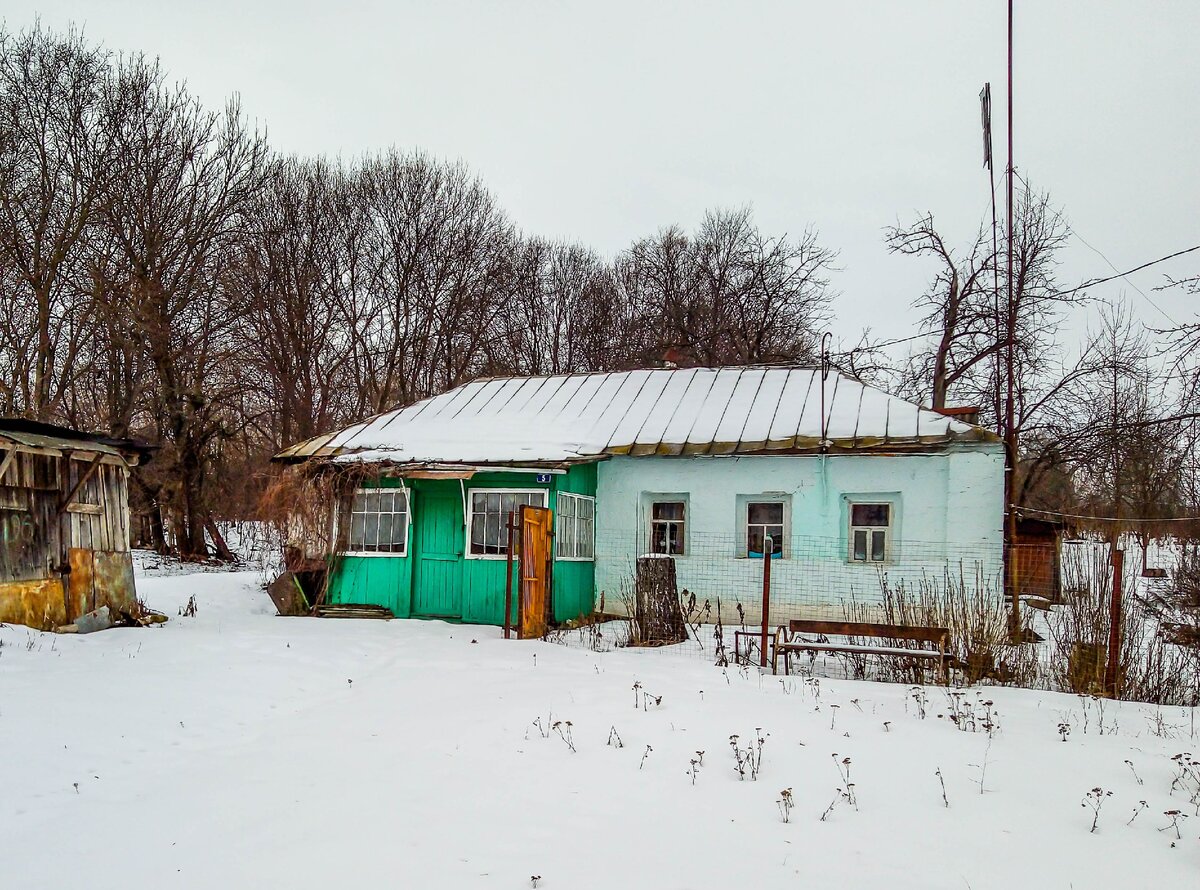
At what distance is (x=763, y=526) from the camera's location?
14430 millimetres

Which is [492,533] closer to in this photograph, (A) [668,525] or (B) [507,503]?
(B) [507,503]

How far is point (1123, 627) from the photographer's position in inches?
343

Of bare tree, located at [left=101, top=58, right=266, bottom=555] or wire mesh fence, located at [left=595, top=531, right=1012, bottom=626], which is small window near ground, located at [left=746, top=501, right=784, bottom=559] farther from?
bare tree, located at [left=101, top=58, right=266, bottom=555]

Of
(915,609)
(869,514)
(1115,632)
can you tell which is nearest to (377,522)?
(869,514)

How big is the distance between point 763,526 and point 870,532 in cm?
171

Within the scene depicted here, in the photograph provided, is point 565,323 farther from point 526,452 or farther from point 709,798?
point 709,798

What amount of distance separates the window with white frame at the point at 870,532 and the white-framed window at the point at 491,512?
505 cm

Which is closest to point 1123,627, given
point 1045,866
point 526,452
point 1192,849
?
point 1192,849

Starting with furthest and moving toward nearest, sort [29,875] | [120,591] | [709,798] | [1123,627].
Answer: [120,591], [1123,627], [709,798], [29,875]

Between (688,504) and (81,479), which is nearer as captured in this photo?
(81,479)

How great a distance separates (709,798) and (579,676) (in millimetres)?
3731

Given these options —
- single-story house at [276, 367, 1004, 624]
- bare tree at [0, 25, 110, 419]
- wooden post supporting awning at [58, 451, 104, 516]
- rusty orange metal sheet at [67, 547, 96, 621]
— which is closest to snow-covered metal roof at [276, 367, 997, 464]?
single-story house at [276, 367, 1004, 624]

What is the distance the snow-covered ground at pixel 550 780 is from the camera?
4.30m

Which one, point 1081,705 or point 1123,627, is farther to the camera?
point 1123,627
